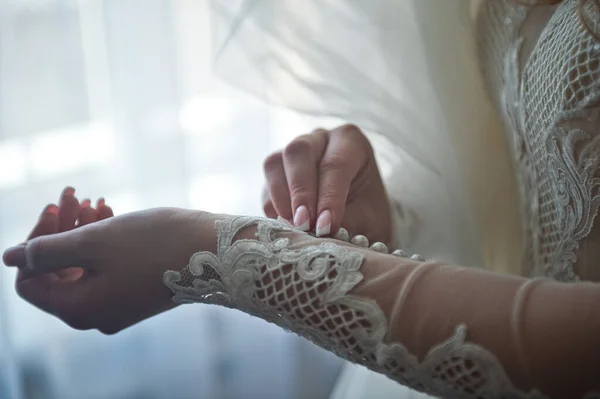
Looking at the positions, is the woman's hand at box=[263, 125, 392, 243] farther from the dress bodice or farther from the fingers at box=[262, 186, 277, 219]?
the dress bodice

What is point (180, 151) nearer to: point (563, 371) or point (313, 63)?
point (313, 63)

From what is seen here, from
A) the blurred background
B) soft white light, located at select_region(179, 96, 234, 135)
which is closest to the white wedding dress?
the blurred background

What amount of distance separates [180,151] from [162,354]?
0.44m

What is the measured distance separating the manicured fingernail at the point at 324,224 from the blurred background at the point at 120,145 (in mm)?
349

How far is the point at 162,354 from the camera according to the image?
1.22 m

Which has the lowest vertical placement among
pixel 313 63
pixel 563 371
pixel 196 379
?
pixel 196 379

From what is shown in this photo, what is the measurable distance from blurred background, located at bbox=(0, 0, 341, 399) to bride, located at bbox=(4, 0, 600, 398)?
0.46 feet

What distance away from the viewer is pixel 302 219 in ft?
2.11

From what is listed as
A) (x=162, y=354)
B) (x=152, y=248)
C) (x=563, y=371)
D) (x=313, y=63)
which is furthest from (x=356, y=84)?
(x=162, y=354)

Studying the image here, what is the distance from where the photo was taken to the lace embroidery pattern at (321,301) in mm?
462

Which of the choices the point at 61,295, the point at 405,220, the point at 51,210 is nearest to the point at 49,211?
the point at 51,210

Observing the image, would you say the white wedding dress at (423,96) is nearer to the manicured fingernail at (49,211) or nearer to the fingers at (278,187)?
the fingers at (278,187)

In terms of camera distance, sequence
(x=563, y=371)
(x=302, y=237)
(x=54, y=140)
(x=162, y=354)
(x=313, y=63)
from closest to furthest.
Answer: (x=563, y=371)
(x=302, y=237)
(x=313, y=63)
(x=54, y=140)
(x=162, y=354)

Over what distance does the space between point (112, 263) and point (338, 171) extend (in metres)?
0.28
